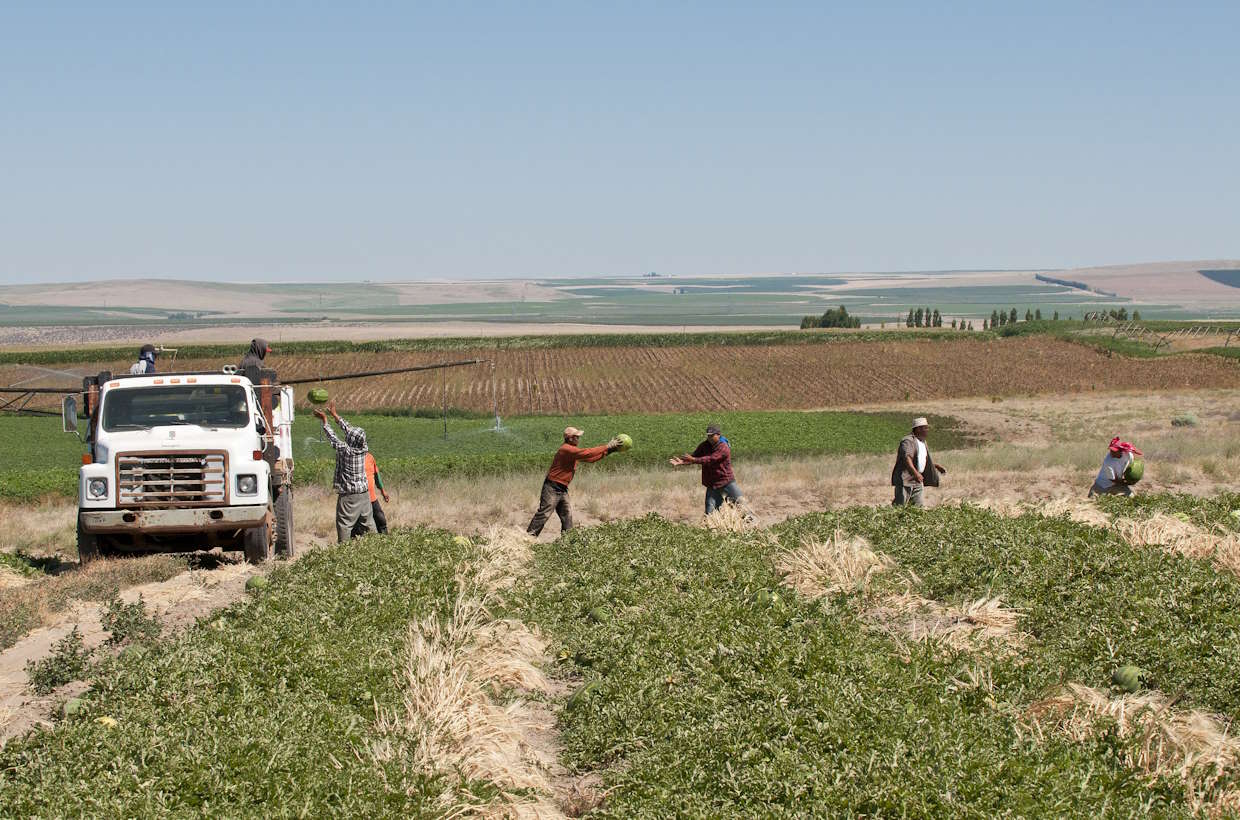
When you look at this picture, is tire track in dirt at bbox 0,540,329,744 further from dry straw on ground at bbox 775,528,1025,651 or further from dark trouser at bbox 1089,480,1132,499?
dark trouser at bbox 1089,480,1132,499

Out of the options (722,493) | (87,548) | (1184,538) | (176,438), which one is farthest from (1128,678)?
(87,548)

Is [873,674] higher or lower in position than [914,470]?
lower

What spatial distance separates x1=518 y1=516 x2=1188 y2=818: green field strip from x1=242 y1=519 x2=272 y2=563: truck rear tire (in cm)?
601

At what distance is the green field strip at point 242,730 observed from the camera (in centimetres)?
616

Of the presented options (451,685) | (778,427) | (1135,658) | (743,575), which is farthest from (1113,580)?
(778,427)

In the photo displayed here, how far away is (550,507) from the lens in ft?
57.3

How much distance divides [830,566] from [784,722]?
463 cm

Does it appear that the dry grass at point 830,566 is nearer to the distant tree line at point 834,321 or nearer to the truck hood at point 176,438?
the truck hood at point 176,438

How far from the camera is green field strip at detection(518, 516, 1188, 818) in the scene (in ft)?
20.8

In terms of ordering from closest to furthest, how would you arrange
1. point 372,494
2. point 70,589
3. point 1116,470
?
1. point 70,589
2. point 372,494
3. point 1116,470

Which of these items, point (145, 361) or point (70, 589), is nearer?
point (70, 589)

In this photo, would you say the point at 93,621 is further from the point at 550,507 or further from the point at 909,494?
the point at 909,494

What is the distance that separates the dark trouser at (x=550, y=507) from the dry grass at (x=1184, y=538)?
24.4 feet

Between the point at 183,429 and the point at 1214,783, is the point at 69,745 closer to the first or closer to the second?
the point at 1214,783
